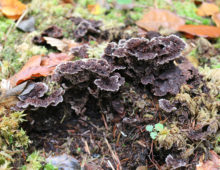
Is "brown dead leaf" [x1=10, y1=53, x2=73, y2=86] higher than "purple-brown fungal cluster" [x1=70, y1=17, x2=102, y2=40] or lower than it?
lower

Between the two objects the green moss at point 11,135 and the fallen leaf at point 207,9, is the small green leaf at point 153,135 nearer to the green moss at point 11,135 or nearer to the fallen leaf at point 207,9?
the green moss at point 11,135

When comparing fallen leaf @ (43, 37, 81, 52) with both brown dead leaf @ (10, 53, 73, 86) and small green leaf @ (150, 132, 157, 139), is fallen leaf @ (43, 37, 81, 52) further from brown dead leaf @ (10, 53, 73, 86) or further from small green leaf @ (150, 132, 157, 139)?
small green leaf @ (150, 132, 157, 139)

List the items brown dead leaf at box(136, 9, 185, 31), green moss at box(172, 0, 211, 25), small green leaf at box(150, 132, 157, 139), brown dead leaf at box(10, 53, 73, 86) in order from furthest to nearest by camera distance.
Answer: green moss at box(172, 0, 211, 25) < brown dead leaf at box(136, 9, 185, 31) < brown dead leaf at box(10, 53, 73, 86) < small green leaf at box(150, 132, 157, 139)

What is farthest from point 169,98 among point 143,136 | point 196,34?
point 196,34

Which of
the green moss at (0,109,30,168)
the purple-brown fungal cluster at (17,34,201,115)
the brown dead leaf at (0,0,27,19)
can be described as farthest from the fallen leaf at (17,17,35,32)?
the green moss at (0,109,30,168)

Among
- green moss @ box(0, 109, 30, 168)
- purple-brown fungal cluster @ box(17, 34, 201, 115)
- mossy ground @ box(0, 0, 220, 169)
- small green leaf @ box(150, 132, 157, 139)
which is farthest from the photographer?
purple-brown fungal cluster @ box(17, 34, 201, 115)

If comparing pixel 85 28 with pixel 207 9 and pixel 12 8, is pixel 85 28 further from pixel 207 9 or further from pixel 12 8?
pixel 207 9

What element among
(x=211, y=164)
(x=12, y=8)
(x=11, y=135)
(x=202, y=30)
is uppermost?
(x=12, y=8)

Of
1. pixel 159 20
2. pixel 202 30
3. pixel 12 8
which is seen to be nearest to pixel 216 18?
pixel 202 30
